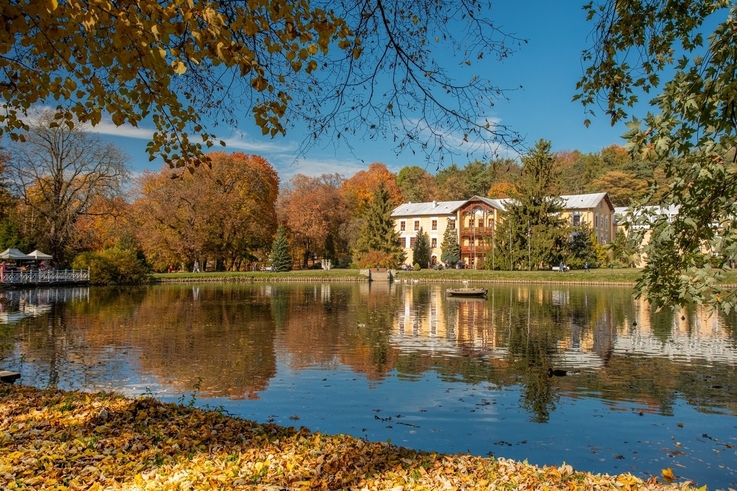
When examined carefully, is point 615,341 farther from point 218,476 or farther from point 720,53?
point 218,476

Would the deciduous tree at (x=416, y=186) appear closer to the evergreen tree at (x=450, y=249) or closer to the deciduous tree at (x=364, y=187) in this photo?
the deciduous tree at (x=364, y=187)

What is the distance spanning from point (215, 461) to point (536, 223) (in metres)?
54.5

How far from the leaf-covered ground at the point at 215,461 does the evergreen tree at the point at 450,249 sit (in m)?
60.0

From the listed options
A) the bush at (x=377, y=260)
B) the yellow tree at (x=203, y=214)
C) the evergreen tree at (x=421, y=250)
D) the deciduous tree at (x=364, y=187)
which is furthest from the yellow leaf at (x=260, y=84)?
the deciduous tree at (x=364, y=187)

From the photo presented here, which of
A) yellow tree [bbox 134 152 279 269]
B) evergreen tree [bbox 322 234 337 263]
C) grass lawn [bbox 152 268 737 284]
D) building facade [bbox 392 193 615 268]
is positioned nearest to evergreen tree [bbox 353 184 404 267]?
building facade [bbox 392 193 615 268]

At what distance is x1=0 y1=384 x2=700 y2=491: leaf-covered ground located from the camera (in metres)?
4.67

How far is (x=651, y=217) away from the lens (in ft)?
21.9

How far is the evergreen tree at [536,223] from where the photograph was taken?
55.0 meters

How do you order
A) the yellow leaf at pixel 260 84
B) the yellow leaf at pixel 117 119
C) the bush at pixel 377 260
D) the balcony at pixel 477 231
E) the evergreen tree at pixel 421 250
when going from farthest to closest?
the evergreen tree at pixel 421 250
the balcony at pixel 477 231
the bush at pixel 377 260
the yellow leaf at pixel 117 119
the yellow leaf at pixel 260 84

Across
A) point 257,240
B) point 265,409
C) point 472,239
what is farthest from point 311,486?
point 472,239

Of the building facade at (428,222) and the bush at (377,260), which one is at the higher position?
the building facade at (428,222)

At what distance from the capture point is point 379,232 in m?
61.4

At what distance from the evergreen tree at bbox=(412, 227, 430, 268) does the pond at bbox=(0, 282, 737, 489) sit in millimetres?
45751

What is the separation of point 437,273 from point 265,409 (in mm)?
45349
